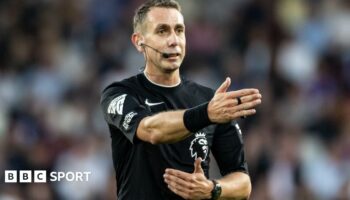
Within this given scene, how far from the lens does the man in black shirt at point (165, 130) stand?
4.71 metres

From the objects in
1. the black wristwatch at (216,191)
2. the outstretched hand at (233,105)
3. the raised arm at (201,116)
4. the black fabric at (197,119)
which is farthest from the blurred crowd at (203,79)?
the outstretched hand at (233,105)

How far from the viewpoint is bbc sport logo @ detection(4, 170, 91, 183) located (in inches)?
339

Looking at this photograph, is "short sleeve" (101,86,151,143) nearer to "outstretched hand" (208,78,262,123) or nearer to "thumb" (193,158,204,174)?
"thumb" (193,158,204,174)

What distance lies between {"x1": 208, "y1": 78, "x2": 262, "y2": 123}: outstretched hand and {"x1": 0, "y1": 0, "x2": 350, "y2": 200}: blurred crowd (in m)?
4.74

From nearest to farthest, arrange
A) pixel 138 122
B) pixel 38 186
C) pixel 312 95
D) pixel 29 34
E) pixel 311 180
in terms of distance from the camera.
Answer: pixel 138 122, pixel 38 186, pixel 311 180, pixel 312 95, pixel 29 34

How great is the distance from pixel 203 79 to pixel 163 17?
619 centimetres

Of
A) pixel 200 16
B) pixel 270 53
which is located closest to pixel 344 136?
pixel 270 53

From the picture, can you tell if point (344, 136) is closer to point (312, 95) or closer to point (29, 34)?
point (312, 95)

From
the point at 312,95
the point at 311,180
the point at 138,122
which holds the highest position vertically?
the point at 138,122

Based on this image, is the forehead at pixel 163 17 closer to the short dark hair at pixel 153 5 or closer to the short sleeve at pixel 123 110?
the short dark hair at pixel 153 5

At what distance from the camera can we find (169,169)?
4.83 meters

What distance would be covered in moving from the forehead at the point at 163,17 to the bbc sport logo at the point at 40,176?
3336 mm

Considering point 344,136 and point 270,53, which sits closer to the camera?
point 344,136

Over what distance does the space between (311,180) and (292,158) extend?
12.8 inches
